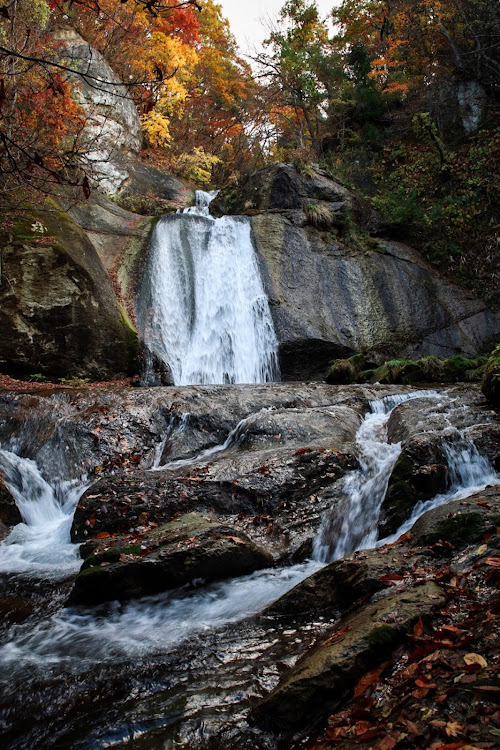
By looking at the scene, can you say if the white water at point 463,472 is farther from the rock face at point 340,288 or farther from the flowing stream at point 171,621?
the rock face at point 340,288

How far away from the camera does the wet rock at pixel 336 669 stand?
88.3 inches

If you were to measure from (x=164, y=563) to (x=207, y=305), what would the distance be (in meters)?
9.95

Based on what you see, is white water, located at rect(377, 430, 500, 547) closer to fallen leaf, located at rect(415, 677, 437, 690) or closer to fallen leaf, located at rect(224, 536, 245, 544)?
fallen leaf, located at rect(224, 536, 245, 544)

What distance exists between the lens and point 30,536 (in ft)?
18.6

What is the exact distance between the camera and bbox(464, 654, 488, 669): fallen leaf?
73.4 inches

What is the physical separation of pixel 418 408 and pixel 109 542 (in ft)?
16.4

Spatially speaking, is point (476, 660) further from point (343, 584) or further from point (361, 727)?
point (343, 584)

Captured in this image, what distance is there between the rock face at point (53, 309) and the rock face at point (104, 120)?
6109mm

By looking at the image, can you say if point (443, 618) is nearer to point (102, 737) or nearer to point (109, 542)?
point (102, 737)

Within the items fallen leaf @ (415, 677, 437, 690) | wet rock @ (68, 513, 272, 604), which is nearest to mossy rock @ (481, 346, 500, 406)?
wet rock @ (68, 513, 272, 604)

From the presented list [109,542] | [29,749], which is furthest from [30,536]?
[29,749]

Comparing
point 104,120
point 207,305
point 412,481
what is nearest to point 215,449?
point 412,481

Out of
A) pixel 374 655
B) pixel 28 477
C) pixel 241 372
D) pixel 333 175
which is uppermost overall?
A: pixel 333 175

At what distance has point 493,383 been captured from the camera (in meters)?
6.85
